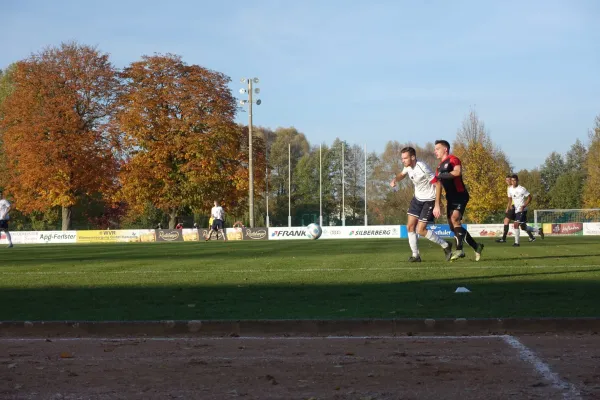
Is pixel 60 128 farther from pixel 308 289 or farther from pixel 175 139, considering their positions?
pixel 308 289

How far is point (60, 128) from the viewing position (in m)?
59.7

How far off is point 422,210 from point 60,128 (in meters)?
47.9

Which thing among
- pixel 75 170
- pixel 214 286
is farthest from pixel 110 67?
pixel 214 286

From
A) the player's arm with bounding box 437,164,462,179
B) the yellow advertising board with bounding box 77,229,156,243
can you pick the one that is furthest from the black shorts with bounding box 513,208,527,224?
the yellow advertising board with bounding box 77,229,156,243

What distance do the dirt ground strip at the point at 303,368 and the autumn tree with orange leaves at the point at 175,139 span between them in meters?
53.0

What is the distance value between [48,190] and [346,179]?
47381 mm

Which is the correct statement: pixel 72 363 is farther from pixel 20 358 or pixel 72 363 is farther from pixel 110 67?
pixel 110 67

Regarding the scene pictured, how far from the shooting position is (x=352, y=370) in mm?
6082

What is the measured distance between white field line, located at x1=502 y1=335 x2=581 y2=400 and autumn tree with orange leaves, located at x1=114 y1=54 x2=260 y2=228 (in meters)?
53.5

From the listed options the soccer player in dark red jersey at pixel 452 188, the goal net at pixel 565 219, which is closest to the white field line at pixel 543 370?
the soccer player in dark red jersey at pixel 452 188

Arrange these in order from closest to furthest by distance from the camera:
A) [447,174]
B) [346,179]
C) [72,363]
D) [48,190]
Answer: [72,363] → [447,174] → [48,190] → [346,179]

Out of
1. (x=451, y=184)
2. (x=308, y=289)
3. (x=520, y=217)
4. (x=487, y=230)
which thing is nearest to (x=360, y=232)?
(x=487, y=230)

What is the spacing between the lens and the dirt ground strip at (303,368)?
17.7 feet

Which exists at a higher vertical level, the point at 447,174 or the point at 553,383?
the point at 447,174
